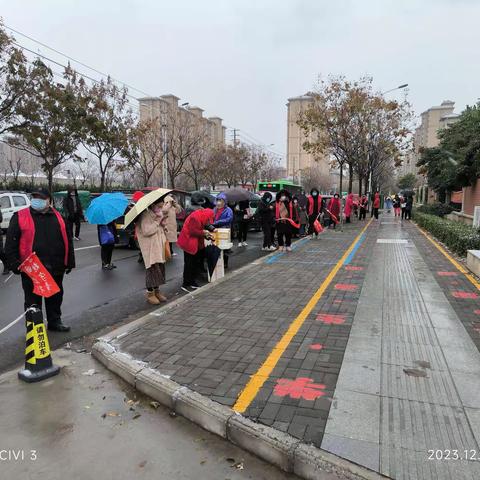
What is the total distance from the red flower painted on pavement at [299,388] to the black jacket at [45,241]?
10.5ft

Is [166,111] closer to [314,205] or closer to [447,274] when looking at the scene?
[314,205]

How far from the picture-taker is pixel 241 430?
3148 mm

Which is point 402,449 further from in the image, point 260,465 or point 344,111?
point 344,111

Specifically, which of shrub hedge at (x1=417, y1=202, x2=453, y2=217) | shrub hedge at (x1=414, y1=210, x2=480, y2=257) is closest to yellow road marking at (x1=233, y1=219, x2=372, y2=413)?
shrub hedge at (x1=414, y1=210, x2=480, y2=257)

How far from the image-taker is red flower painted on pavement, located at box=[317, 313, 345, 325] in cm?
555

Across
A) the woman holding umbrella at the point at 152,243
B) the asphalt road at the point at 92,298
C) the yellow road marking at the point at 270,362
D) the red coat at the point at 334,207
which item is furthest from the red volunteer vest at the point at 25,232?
the red coat at the point at 334,207

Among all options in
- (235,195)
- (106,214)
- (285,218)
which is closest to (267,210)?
(285,218)

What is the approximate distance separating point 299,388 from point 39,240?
3533mm

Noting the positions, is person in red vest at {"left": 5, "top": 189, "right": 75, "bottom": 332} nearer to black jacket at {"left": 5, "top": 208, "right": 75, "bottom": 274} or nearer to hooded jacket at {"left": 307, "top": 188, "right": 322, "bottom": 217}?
black jacket at {"left": 5, "top": 208, "right": 75, "bottom": 274}

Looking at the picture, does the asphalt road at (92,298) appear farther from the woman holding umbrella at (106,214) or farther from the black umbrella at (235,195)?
the black umbrella at (235,195)

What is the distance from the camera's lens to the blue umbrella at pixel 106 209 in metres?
9.25

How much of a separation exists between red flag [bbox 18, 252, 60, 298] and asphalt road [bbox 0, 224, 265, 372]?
2.53 ft

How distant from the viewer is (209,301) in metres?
6.62

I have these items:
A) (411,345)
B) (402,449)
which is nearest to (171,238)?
(411,345)
